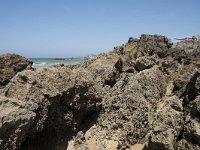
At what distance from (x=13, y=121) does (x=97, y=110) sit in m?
3.31

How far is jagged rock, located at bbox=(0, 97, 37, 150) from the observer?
18.6 ft

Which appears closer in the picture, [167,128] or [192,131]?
[192,131]

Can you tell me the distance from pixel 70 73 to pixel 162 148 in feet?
8.02

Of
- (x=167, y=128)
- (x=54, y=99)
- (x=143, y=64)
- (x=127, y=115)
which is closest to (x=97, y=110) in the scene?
(x=127, y=115)

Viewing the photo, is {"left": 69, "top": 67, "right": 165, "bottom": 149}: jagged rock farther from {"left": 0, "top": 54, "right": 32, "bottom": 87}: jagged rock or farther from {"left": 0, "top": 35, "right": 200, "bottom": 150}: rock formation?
{"left": 0, "top": 54, "right": 32, "bottom": 87}: jagged rock

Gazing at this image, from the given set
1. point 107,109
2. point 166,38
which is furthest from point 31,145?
point 166,38

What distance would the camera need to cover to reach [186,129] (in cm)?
717

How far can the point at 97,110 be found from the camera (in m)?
8.79

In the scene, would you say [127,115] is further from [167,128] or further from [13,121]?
[13,121]

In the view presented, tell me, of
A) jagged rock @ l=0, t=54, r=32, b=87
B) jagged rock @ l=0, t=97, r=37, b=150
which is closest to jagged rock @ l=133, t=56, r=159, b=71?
jagged rock @ l=0, t=54, r=32, b=87

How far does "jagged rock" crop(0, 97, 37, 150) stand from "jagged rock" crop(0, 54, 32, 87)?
330 cm

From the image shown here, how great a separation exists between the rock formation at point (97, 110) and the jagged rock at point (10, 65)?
190 cm

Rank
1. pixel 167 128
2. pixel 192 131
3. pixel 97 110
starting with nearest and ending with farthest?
pixel 192 131 < pixel 167 128 < pixel 97 110

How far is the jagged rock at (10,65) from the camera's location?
362 inches
